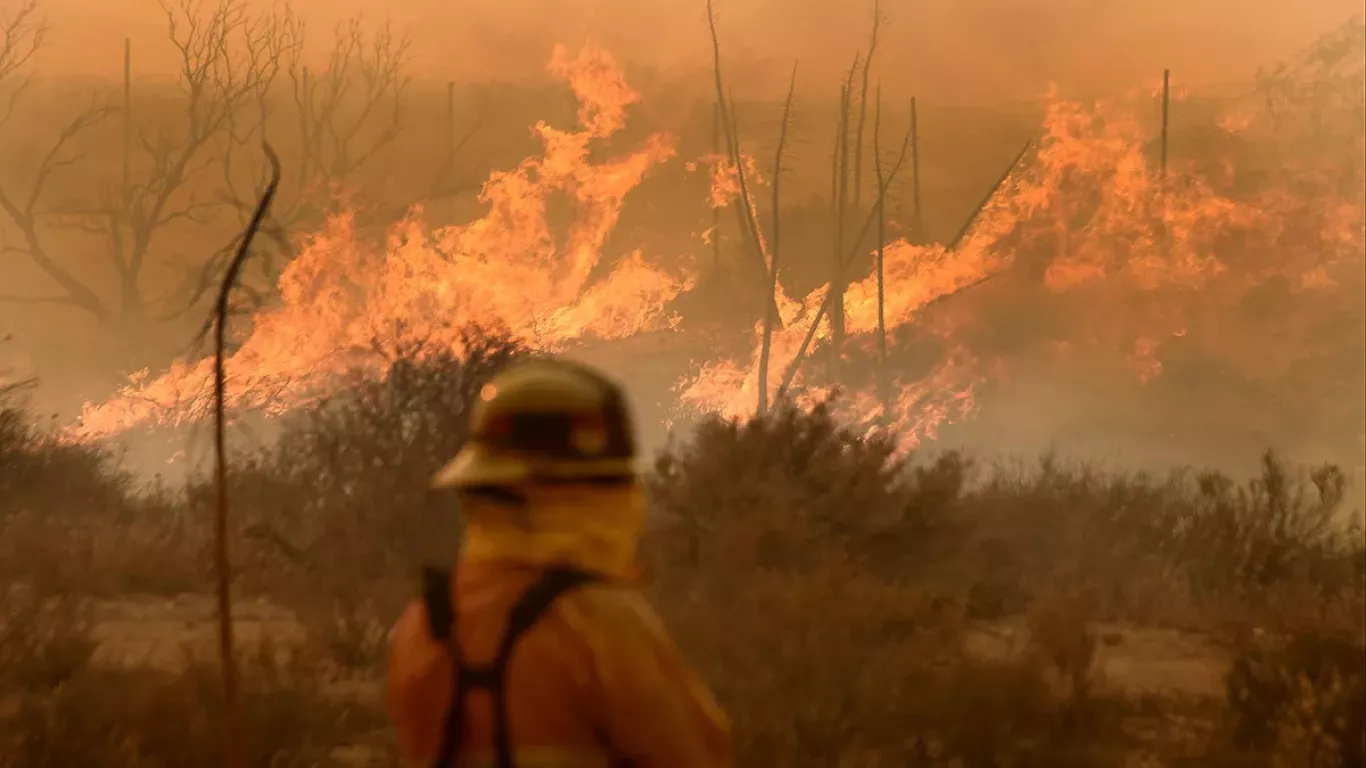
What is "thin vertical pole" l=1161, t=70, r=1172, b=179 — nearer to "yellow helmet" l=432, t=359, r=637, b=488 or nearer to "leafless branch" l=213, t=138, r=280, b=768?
"leafless branch" l=213, t=138, r=280, b=768

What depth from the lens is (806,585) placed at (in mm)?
5266

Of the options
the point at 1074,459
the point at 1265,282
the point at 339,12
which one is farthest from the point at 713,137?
the point at 1265,282

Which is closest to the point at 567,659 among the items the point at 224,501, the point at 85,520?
the point at 224,501

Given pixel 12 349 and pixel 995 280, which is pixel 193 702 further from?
pixel 995 280

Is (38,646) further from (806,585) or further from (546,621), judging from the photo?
(546,621)

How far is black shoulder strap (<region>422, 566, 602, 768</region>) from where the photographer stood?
65.6 inches

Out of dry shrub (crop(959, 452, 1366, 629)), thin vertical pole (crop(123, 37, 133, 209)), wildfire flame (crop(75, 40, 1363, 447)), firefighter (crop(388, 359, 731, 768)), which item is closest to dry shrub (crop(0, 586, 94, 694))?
wildfire flame (crop(75, 40, 1363, 447))

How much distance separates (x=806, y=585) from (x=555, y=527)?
3.63 meters

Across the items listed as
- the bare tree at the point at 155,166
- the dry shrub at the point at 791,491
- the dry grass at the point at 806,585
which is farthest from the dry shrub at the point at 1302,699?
the bare tree at the point at 155,166

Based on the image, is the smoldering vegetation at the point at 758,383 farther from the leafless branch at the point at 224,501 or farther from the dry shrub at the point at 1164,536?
the leafless branch at the point at 224,501

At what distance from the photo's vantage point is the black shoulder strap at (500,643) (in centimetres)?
167

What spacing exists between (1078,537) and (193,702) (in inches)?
166

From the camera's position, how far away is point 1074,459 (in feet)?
21.2

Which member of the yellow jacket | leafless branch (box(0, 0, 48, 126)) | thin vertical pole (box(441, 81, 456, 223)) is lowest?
the yellow jacket
